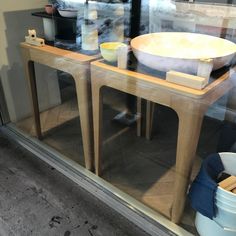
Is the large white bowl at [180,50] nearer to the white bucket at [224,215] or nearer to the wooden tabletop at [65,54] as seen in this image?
the wooden tabletop at [65,54]

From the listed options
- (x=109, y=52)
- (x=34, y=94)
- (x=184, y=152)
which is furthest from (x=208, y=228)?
(x=34, y=94)

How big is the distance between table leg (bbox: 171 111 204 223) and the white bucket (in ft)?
0.30

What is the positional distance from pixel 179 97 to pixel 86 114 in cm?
48

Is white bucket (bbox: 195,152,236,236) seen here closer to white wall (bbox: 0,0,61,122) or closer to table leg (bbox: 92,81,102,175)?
table leg (bbox: 92,81,102,175)

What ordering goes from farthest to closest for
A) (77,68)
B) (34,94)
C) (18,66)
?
1. (18,66)
2. (34,94)
3. (77,68)

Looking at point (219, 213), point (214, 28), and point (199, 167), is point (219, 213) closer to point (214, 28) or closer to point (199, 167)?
point (199, 167)

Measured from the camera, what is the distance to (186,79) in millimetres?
829

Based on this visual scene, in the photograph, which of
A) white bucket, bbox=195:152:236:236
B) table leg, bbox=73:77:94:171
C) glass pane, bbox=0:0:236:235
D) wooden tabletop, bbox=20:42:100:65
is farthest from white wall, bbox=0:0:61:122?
white bucket, bbox=195:152:236:236

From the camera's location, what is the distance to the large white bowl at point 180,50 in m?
0.86

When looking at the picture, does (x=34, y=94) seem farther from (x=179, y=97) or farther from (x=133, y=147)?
(x=179, y=97)

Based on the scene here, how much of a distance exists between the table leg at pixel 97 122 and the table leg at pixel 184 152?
0.36 metres

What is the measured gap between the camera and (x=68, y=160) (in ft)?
4.54

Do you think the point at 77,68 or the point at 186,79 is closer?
the point at 186,79

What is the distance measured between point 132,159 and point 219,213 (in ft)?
1.97
